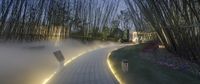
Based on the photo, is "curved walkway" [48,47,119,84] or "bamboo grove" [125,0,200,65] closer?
"curved walkway" [48,47,119,84]

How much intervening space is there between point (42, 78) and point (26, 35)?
10.9 m

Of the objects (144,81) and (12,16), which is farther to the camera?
(12,16)

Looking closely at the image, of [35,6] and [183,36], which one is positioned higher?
[35,6]

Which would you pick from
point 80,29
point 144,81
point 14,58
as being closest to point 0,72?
point 14,58

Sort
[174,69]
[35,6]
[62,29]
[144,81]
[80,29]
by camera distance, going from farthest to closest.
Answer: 1. [80,29]
2. [62,29]
3. [35,6]
4. [174,69]
5. [144,81]

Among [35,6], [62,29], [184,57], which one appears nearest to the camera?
[184,57]

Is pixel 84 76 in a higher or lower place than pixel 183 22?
lower

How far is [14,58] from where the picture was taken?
17047mm

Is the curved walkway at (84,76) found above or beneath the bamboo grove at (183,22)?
beneath

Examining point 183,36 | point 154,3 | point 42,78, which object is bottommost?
point 42,78

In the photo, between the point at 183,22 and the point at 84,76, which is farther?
the point at 183,22

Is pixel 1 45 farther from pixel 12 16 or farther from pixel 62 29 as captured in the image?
pixel 62 29

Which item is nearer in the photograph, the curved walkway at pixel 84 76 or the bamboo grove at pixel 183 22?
the curved walkway at pixel 84 76

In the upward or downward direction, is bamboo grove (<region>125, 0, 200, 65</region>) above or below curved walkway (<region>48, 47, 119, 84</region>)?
above
